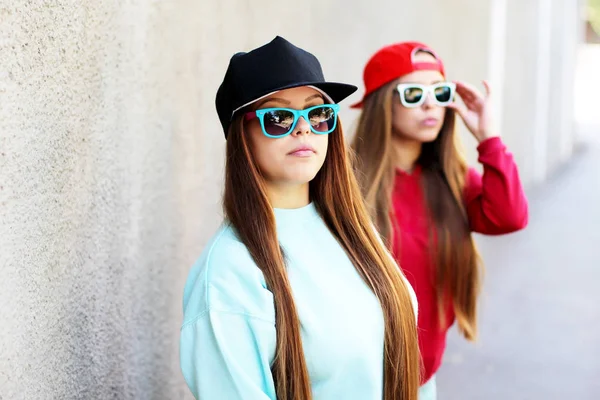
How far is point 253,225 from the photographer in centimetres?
183

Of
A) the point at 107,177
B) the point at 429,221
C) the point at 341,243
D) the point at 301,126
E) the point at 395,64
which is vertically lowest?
the point at 429,221

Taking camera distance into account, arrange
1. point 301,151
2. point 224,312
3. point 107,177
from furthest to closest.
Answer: point 107,177 < point 301,151 < point 224,312

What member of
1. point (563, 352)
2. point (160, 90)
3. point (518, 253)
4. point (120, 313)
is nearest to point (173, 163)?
point (160, 90)

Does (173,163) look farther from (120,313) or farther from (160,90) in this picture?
(120,313)

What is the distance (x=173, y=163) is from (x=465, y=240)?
1.05 meters

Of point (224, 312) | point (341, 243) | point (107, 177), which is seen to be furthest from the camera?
point (107, 177)

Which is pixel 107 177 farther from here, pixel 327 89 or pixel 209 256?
pixel 327 89

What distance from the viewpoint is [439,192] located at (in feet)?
9.40

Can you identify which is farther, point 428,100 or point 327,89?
point 428,100

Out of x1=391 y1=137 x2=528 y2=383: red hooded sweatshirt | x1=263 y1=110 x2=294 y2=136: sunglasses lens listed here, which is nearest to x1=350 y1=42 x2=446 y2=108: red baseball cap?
x1=391 y1=137 x2=528 y2=383: red hooded sweatshirt

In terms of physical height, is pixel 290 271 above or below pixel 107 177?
below

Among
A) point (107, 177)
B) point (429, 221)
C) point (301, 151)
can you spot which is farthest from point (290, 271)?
point (429, 221)

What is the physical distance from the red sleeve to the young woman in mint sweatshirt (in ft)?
2.90

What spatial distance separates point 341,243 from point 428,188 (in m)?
0.94
